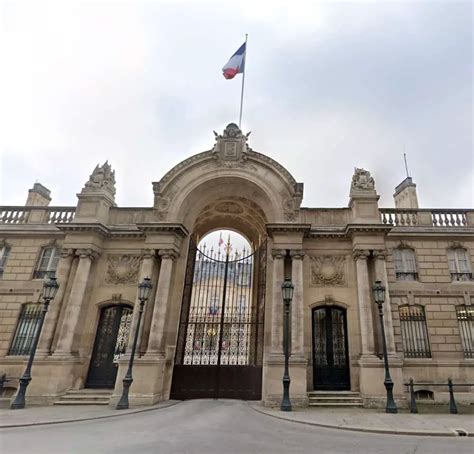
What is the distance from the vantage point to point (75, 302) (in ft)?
50.9

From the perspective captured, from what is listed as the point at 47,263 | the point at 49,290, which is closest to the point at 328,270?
the point at 49,290

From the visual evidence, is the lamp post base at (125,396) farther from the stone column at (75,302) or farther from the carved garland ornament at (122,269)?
the carved garland ornament at (122,269)

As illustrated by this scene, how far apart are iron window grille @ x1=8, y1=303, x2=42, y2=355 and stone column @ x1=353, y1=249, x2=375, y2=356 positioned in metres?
16.8

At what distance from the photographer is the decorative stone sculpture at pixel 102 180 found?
18109 millimetres

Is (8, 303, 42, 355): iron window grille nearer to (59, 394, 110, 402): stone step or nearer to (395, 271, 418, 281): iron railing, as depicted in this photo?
(59, 394, 110, 402): stone step

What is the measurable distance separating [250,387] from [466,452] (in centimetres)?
1040

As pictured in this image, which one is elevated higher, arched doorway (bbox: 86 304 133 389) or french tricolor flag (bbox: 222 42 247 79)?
french tricolor flag (bbox: 222 42 247 79)

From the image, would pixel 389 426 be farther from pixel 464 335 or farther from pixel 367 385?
pixel 464 335

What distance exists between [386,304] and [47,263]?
18.6 m

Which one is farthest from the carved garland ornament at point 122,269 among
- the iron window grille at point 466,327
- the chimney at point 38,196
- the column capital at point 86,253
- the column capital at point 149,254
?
the iron window grille at point 466,327

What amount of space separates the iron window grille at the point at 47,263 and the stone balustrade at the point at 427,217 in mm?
19152

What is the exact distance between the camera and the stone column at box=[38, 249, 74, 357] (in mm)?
14758

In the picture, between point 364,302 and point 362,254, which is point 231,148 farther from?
point 364,302

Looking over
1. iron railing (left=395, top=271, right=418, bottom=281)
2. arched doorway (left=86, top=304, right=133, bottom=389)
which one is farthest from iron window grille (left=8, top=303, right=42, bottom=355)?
iron railing (left=395, top=271, right=418, bottom=281)
